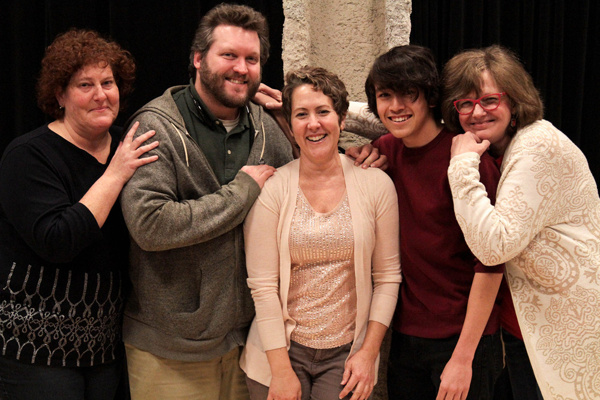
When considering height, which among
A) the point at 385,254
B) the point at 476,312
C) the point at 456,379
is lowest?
the point at 456,379

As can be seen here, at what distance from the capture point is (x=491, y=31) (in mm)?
3031

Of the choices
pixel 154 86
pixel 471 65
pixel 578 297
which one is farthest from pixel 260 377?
pixel 154 86

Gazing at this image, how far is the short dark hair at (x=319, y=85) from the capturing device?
157cm

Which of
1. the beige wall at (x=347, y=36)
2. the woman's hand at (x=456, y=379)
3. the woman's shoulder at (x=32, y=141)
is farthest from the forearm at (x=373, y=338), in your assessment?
the woman's shoulder at (x=32, y=141)

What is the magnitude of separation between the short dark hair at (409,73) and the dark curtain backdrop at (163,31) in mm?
1049

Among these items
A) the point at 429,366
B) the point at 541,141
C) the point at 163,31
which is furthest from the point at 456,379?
the point at 163,31

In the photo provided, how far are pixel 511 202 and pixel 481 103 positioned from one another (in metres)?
0.32

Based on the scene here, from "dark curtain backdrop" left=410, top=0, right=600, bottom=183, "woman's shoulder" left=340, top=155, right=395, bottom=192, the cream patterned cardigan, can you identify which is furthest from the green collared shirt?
"dark curtain backdrop" left=410, top=0, right=600, bottom=183

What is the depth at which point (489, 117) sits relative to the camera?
1.50 metres

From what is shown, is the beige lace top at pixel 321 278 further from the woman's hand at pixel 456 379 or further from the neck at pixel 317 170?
the woman's hand at pixel 456 379

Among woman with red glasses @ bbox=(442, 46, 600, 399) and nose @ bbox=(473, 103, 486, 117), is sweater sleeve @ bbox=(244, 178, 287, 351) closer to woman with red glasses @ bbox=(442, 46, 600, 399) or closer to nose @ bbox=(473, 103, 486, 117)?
woman with red glasses @ bbox=(442, 46, 600, 399)

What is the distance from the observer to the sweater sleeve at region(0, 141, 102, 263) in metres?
1.47

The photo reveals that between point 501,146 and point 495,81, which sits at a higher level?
point 495,81

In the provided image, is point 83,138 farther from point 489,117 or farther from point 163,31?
point 489,117
